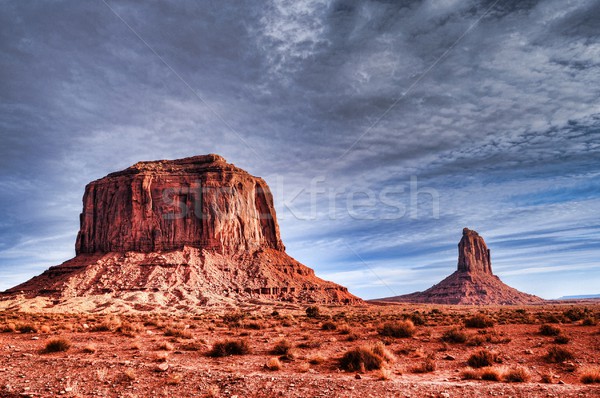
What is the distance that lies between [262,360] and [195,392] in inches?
174

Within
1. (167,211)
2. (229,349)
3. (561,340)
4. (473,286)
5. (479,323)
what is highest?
(167,211)

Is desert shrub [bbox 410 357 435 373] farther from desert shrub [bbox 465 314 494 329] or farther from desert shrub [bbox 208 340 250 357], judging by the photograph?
desert shrub [bbox 465 314 494 329]

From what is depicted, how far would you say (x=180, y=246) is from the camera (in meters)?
87.2

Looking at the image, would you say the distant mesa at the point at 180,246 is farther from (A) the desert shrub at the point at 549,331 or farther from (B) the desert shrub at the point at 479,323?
(A) the desert shrub at the point at 549,331

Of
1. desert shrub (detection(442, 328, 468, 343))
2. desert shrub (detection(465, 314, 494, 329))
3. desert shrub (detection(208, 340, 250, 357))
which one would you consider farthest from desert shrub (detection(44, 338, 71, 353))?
desert shrub (detection(465, 314, 494, 329))

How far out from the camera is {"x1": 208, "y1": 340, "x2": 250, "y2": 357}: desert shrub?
14047 mm

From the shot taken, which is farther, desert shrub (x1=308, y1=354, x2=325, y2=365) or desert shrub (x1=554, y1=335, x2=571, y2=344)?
desert shrub (x1=554, y1=335, x2=571, y2=344)

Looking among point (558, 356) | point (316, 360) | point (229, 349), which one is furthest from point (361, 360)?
point (558, 356)

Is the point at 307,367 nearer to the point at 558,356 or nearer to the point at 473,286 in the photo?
the point at 558,356

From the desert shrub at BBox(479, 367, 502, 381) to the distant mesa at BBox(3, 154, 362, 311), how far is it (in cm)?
5665

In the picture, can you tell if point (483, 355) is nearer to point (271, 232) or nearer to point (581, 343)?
point (581, 343)

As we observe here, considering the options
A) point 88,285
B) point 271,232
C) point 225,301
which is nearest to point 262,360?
point 225,301

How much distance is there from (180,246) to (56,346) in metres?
75.4

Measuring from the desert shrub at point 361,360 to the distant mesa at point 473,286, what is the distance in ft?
498
